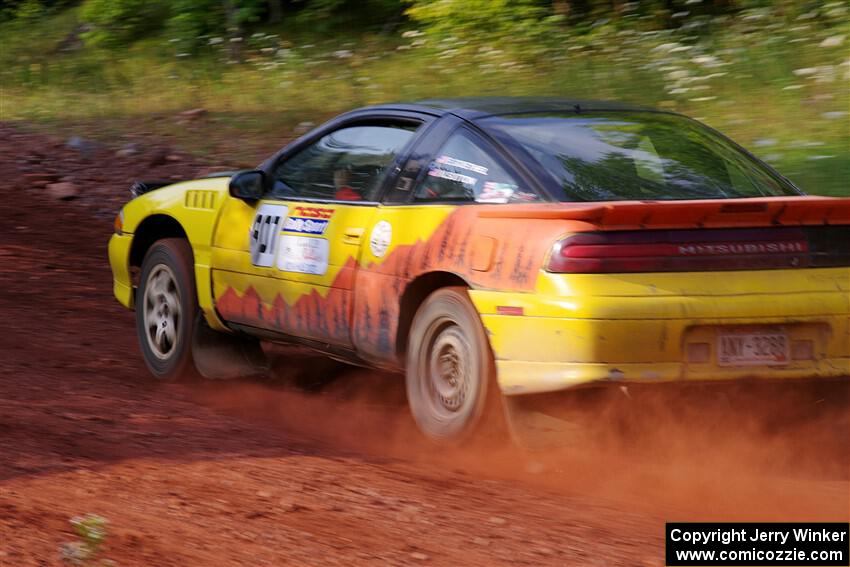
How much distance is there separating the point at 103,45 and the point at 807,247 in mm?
17503

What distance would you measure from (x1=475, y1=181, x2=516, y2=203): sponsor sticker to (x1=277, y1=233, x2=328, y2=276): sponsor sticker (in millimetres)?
957

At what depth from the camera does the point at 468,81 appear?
14453 millimetres

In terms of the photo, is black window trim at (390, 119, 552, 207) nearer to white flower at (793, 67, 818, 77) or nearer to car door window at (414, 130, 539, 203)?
car door window at (414, 130, 539, 203)

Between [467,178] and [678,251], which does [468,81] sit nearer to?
[467,178]

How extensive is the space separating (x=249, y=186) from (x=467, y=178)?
1518 mm

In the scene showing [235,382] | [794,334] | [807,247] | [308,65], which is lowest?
[235,382]

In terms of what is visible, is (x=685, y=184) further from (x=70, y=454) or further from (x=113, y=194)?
(x=113, y=194)

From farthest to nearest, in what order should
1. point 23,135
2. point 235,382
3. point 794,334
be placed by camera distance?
point 23,135 < point 235,382 < point 794,334

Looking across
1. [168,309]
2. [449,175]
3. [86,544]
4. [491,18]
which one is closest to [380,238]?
[449,175]

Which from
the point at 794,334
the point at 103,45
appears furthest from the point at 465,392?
the point at 103,45

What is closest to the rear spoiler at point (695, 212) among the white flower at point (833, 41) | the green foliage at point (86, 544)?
the green foliage at point (86, 544)

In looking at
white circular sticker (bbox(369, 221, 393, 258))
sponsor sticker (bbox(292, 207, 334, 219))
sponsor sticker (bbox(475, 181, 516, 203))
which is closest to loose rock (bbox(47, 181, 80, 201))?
sponsor sticker (bbox(292, 207, 334, 219))

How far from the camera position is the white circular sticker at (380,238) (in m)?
5.53

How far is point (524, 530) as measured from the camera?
4141mm
